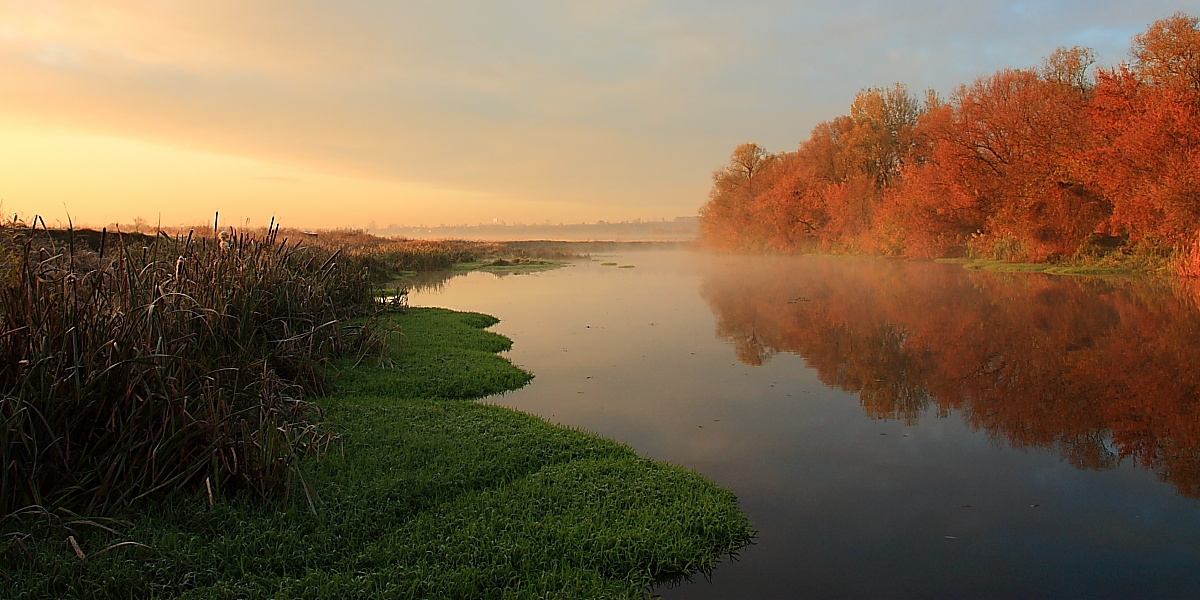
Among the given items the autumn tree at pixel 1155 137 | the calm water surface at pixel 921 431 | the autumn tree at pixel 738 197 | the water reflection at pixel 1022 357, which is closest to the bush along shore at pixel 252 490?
the calm water surface at pixel 921 431

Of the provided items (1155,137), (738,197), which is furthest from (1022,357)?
(738,197)

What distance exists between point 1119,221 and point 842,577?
26063 millimetres

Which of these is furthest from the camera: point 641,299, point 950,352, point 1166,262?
point 1166,262

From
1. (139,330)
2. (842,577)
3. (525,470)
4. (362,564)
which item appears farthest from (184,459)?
(842,577)

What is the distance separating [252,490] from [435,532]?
129cm

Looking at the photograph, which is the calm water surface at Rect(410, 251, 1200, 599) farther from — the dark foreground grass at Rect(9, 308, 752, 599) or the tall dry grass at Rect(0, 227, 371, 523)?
the tall dry grass at Rect(0, 227, 371, 523)

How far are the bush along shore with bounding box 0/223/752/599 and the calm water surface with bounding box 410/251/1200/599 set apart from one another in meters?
0.64

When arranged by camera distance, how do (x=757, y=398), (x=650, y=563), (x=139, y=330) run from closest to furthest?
1. (x=650, y=563)
2. (x=139, y=330)
3. (x=757, y=398)

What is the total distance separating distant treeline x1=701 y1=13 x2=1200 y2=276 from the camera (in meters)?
21.3

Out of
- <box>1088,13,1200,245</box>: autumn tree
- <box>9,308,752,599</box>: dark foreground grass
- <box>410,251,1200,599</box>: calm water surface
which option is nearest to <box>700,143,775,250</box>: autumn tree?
<box>1088,13,1200,245</box>: autumn tree

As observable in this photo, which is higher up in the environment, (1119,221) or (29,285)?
(1119,221)

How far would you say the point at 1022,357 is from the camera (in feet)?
33.4

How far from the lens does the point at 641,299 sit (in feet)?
68.0

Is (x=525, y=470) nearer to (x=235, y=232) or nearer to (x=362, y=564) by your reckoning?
(x=362, y=564)
